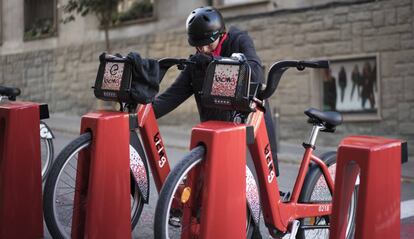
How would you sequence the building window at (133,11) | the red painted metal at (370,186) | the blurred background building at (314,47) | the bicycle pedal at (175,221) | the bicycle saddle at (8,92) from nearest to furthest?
the red painted metal at (370,186) < the bicycle pedal at (175,221) < the bicycle saddle at (8,92) < the blurred background building at (314,47) < the building window at (133,11)

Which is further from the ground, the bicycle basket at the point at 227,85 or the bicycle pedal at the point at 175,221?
the bicycle basket at the point at 227,85

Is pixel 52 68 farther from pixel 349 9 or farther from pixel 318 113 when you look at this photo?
pixel 318 113

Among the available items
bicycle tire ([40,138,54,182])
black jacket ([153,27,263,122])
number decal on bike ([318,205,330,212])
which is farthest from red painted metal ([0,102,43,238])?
bicycle tire ([40,138,54,182])

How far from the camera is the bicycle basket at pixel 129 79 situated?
3803mm

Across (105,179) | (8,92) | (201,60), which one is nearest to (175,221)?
(105,179)

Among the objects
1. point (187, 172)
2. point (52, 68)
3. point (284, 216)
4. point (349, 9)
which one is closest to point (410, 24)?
point (349, 9)

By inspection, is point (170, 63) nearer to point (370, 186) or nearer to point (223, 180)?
point (223, 180)

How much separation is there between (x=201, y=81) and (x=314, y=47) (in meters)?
7.97

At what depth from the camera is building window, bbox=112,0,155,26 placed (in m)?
15.2

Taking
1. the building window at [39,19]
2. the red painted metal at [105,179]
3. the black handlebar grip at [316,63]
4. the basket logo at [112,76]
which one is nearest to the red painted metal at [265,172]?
the black handlebar grip at [316,63]

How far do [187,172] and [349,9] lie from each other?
869cm

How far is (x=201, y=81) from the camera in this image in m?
4.04

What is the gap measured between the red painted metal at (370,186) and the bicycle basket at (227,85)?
0.61 m

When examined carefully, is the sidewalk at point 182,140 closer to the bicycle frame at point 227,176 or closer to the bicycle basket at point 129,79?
the bicycle frame at point 227,176
